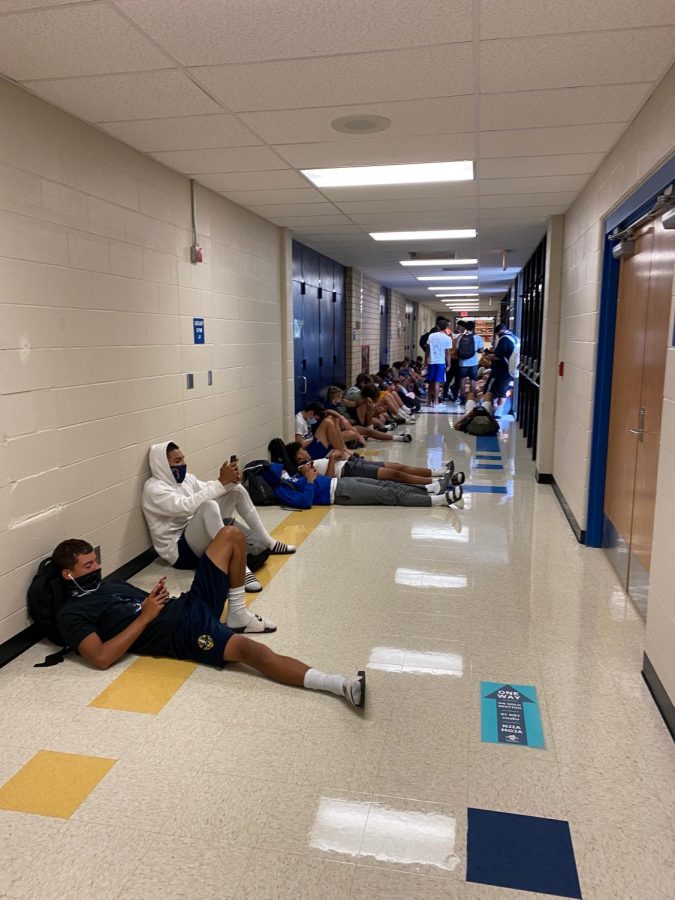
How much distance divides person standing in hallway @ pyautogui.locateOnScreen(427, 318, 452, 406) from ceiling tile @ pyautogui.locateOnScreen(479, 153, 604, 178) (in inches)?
368

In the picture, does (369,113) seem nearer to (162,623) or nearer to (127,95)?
(127,95)

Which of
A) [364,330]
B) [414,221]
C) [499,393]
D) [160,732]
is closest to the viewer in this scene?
[160,732]

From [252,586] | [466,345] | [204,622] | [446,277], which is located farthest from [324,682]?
[466,345]

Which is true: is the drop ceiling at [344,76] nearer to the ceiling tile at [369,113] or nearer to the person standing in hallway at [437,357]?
the ceiling tile at [369,113]

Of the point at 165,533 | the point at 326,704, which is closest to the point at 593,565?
the point at 326,704

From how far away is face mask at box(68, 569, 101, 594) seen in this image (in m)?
3.09

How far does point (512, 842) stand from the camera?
1.96m

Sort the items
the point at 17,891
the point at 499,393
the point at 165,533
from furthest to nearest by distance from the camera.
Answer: the point at 499,393
the point at 165,533
the point at 17,891

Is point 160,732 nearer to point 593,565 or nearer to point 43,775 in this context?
point 43,775

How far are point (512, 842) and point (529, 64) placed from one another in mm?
3102

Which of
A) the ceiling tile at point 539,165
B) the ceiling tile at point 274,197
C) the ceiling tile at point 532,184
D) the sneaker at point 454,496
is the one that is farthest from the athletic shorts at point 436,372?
the ceiling tile at point 539,165

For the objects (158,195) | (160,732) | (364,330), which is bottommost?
(160,732)

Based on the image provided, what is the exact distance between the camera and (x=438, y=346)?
14219 millimetres

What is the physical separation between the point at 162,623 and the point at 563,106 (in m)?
3.37
